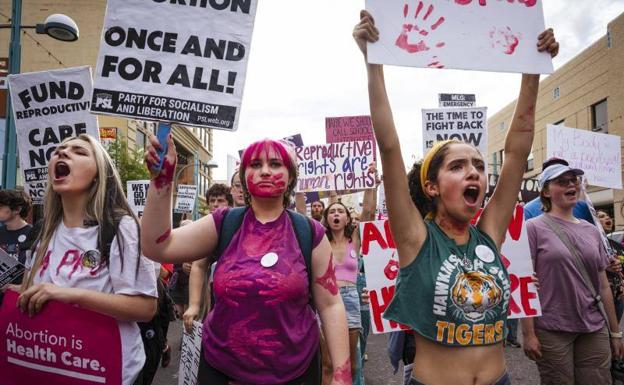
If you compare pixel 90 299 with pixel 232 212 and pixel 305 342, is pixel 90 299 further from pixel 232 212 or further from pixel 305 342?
pixel 305 342

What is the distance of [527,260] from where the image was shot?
3309mm

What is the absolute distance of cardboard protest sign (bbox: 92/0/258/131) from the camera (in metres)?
2.41

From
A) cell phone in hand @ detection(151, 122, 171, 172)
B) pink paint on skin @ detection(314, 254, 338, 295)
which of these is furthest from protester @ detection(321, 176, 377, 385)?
cell phone in hand @ detection(151, 122, 171, 172)

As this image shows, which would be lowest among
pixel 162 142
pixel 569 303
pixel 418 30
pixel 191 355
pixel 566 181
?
pixel 191 355

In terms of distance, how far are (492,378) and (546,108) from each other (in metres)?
33.2

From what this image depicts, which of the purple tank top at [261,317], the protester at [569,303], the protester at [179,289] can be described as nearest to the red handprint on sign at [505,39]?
the purple tank top at [261,317]

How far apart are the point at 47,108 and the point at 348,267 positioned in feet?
10.7

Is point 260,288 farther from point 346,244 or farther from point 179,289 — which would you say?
point 179,289

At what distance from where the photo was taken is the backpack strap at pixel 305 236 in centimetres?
212

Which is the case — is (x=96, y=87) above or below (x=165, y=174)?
above

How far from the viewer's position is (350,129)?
359 inches

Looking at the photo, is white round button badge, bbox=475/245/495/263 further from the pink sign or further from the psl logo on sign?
the pink sign

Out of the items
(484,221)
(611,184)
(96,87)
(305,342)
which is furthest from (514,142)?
(611,184)

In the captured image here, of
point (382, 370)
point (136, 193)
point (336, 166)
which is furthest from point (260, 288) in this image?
point (136, 193)
